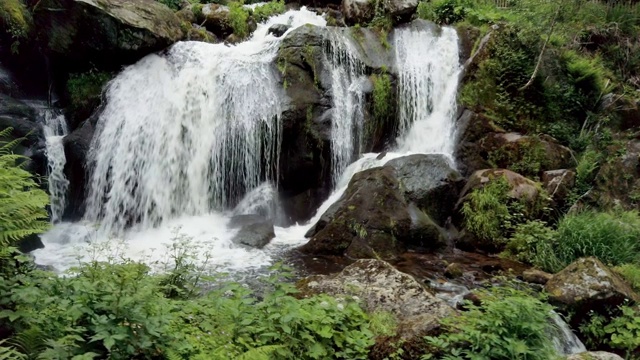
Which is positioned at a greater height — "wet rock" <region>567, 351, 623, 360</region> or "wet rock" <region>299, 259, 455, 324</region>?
"wet rock" <region>299, 259, 455, 324</region>

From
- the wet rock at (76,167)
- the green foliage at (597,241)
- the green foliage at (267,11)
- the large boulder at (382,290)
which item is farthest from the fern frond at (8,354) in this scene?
the green foliage at (267,11)

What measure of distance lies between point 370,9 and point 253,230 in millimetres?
8335

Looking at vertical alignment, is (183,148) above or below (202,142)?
below

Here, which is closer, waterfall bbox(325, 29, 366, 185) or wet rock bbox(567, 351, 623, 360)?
wet rock bbox(567, 351, 623, 360)

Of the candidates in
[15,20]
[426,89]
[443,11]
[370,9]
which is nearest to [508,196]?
[426,89]

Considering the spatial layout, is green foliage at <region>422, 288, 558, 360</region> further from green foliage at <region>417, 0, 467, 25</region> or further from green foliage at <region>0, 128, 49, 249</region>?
green foliage at <region>417, 0, 467, 25</region>

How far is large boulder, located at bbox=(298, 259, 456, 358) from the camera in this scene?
15.4ft

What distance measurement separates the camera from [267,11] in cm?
1549

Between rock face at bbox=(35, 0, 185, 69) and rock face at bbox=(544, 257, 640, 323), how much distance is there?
10.7m

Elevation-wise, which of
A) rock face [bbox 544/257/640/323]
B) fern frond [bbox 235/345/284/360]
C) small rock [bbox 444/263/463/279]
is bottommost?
small rock [bbox 444/263/463/279]

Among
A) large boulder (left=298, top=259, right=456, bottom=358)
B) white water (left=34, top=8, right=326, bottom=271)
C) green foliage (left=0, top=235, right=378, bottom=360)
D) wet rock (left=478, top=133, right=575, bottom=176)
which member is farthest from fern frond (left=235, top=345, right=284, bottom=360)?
wet rock (left=478, top=133, right=575, bottom=176)

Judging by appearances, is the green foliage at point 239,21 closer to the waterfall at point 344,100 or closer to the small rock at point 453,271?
the waterfall at point 344,100

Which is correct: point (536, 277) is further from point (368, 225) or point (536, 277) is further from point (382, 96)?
point (382, 96)

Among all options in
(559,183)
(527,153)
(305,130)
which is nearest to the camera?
(559,183)
